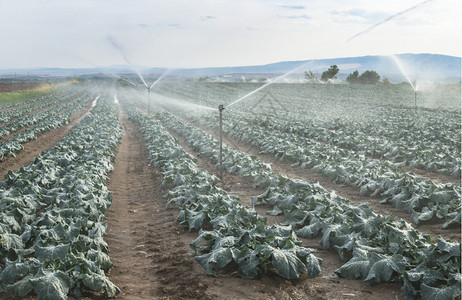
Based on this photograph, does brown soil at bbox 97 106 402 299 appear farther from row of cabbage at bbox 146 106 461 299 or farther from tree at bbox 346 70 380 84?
tree at bbox 346 70 380 84

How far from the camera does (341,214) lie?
6637 millimetres

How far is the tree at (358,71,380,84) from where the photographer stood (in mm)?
87938

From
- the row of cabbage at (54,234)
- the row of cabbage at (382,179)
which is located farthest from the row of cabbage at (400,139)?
the row of cabbage at (54,234)

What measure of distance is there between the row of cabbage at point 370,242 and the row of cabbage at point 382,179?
150 cm

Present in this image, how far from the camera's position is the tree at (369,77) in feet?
289

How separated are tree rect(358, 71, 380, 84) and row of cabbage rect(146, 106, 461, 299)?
84.9 meters

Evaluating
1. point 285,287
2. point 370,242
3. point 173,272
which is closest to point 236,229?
Answer: point 173,272

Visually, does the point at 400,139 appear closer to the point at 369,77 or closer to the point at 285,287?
the point at 285,287

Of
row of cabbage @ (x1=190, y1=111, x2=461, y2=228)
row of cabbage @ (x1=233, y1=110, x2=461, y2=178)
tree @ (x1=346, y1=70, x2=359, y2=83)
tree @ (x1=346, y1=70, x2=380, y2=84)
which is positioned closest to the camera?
row of cabbage @ (x1=190, y1=111, x2=461, y2=228)

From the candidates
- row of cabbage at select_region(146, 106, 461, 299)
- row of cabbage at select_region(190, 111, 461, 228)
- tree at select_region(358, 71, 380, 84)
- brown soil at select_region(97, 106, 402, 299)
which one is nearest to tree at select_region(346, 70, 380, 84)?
tree at select_region(358, 71, 380, 84)

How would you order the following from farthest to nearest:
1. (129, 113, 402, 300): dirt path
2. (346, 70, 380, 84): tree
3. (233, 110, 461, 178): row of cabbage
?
(346, 70, 380, 84): tree
(233, 110, 461, 178): row of cabbage
(129, 113, 402, 300): dirt path

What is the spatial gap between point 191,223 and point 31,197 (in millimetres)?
3082


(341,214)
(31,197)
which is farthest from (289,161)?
(31,197)

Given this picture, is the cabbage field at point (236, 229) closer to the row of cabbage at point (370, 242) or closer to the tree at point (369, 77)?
the row of cabbage at point (370, 242)
